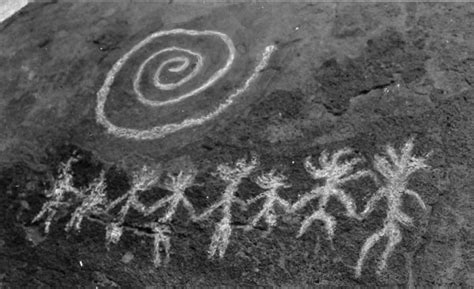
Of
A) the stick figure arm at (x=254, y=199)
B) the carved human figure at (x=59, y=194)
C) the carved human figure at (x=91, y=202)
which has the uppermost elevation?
the carved human figure at (x=59, y=194)

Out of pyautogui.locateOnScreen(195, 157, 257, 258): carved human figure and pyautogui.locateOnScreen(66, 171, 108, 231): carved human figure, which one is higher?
pyautogui.locateOnScreen(66, 171, 108, 231): carved human figure

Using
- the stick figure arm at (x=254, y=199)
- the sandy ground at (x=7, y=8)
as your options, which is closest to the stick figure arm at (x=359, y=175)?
the stick figure arm at (x=254, y=199)

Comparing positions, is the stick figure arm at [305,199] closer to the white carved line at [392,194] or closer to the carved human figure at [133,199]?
the white carved line at [392,194]

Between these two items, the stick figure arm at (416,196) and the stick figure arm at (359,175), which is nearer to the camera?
the stick figure arm at (416,196)

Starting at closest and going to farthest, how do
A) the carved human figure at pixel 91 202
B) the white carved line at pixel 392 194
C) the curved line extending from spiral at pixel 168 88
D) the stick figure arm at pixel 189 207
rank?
the white carved line at pixel 392 194
the stick figure arm at pixel 189 207
the carved human figure at pixel 91 202
the curved line extending from spiral at pixel 168 88

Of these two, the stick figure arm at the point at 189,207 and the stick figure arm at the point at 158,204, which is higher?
the stick figure arm at the point at 158,204

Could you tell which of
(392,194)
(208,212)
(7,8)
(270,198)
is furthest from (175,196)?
(7,8)

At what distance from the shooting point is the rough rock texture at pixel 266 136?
3.06 meters

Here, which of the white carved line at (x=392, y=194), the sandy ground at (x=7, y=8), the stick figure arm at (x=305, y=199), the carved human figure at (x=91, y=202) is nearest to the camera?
the white carved line at (x=392, y=194)

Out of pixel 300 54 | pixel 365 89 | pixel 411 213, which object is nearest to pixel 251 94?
pixel 300 54

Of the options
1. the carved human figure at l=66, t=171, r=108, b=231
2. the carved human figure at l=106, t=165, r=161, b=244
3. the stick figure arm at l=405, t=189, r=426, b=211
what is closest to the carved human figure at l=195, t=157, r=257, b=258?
the carved human figure at l=106, t=165, r=161, b=244

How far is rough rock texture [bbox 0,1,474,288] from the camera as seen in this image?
10.1 feet

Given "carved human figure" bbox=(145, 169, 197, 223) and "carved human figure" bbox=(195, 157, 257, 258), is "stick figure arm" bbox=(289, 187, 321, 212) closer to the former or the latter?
"carved human figure" bbox=(195, 157, 257, 258)

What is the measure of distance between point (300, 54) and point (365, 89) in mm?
510
